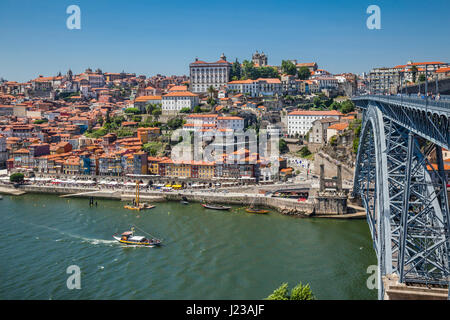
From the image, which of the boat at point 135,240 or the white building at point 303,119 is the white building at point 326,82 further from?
the boat at point 135,240

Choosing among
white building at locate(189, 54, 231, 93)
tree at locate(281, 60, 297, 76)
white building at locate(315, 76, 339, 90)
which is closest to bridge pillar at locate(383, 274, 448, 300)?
white building at locate(315, 76, 339, 90)

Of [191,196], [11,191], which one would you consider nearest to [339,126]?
[191,196]

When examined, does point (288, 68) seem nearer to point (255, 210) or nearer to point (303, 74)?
point (303, 74)

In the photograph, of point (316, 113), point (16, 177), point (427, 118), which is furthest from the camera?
point (316, 113)

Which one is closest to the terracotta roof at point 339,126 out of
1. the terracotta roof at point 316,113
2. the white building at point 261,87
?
the terracotta roof at point 316,113

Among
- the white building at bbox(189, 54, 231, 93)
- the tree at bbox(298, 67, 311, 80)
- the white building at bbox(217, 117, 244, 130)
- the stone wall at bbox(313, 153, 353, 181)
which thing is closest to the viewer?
the stone wall at bbox(313, 153, 353, 181)

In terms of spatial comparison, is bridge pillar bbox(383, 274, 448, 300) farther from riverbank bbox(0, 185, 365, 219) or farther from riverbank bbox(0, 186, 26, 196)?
riverbank bbox(0, 186, 26, 196)
